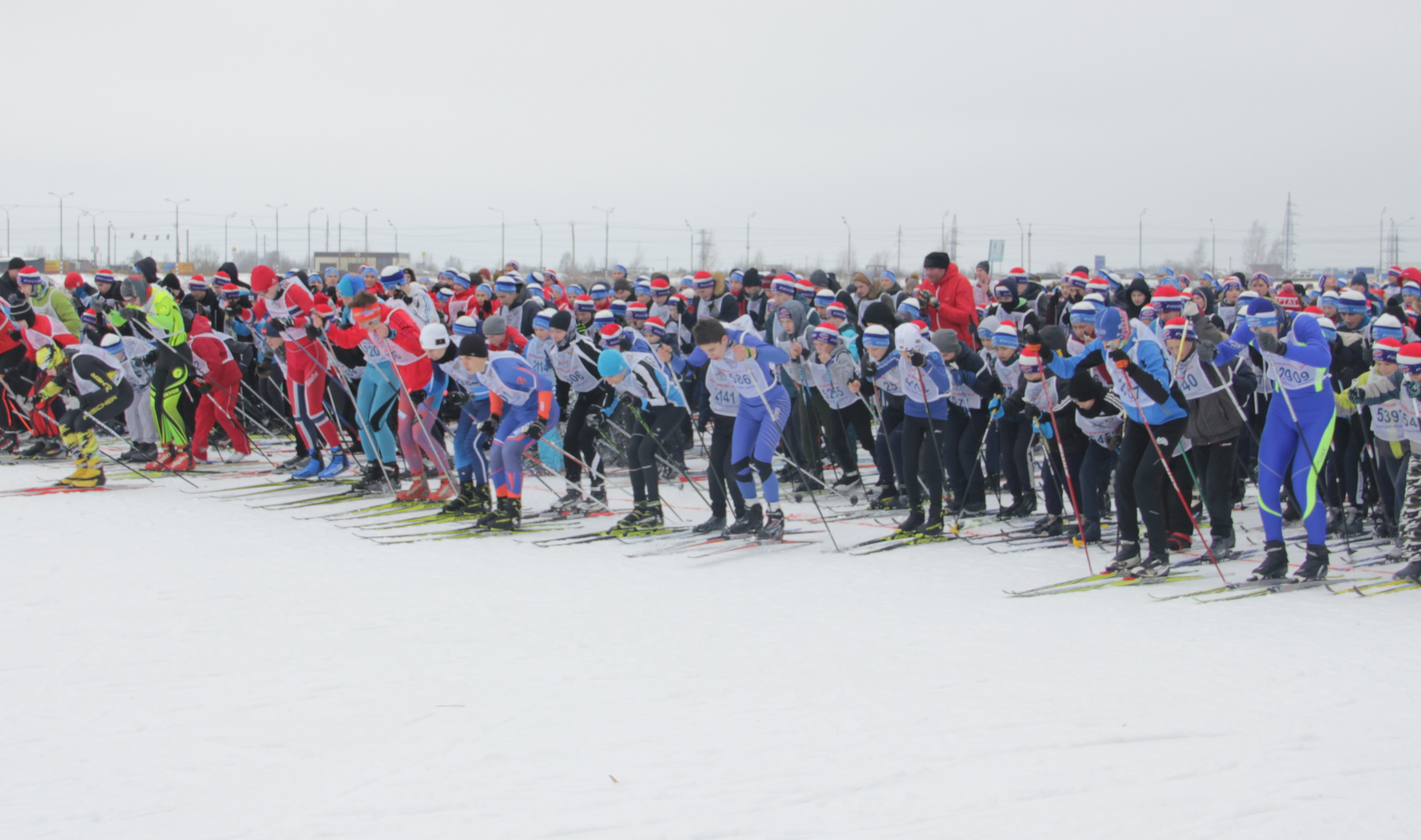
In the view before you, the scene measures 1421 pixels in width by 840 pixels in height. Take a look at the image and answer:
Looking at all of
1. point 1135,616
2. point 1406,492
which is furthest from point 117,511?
point 1406,492

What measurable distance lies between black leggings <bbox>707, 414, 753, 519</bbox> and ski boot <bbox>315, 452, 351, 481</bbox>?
411 cm

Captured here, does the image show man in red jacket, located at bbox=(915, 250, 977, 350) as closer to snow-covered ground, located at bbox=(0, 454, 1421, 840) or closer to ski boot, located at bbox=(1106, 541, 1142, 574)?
ski boot, located at bbox=(1106, 541, 1142, 574)

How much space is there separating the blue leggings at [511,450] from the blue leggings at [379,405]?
5.50 feet

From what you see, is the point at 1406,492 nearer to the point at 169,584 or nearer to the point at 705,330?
the point at 705,330

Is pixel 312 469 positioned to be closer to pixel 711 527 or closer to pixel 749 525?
pixel 711 527

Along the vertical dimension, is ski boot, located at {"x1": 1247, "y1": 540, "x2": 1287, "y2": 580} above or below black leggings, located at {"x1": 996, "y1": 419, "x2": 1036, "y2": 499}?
below

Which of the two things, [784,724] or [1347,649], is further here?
[1347,649]

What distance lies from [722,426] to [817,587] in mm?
1990

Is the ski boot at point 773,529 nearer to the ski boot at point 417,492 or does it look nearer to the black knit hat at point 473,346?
the black knit hat at point 473,346

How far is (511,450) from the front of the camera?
8289 millimetres

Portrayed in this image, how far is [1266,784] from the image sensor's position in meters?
3.70

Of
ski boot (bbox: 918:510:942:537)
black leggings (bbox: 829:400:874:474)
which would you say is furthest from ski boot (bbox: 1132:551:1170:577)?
black leggings (bbox: 829:400:874:474)

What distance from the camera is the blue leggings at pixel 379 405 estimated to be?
959cm

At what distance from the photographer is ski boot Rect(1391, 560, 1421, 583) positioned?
643cm
